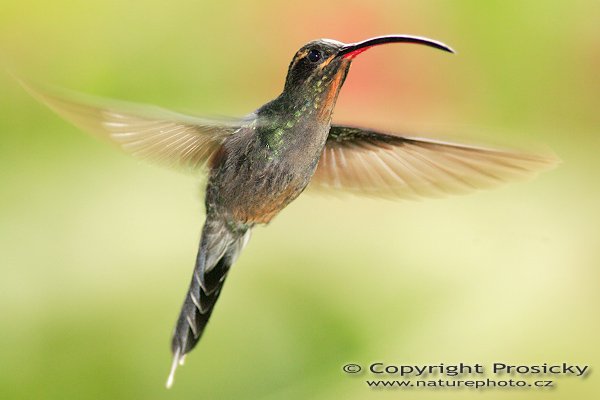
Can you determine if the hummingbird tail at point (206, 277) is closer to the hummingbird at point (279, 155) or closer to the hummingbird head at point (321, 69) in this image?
the hummingbird at point (279, 155)

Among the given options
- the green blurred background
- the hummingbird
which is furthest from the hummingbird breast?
the green blurred background

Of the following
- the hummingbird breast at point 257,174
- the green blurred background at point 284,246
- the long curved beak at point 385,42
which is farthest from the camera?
the green blurred background at point 284,246

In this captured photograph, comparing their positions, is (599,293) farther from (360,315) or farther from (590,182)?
(360,315)

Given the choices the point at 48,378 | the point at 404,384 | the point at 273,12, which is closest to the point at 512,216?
the point at 404,384

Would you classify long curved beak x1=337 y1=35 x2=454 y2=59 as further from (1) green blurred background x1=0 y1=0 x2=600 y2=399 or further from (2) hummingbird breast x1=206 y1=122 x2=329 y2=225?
(1) green blurred background x1=0 y1=0 x2=600 y2=399

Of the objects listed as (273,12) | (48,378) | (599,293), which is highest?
(273,12)

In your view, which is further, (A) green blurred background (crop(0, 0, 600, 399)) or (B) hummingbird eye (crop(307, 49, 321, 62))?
(A) green blurred background (crop(0, 0, 600, 399))

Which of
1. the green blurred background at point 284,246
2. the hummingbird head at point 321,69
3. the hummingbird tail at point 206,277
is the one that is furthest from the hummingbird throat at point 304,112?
the green blurred background at point 284,246
